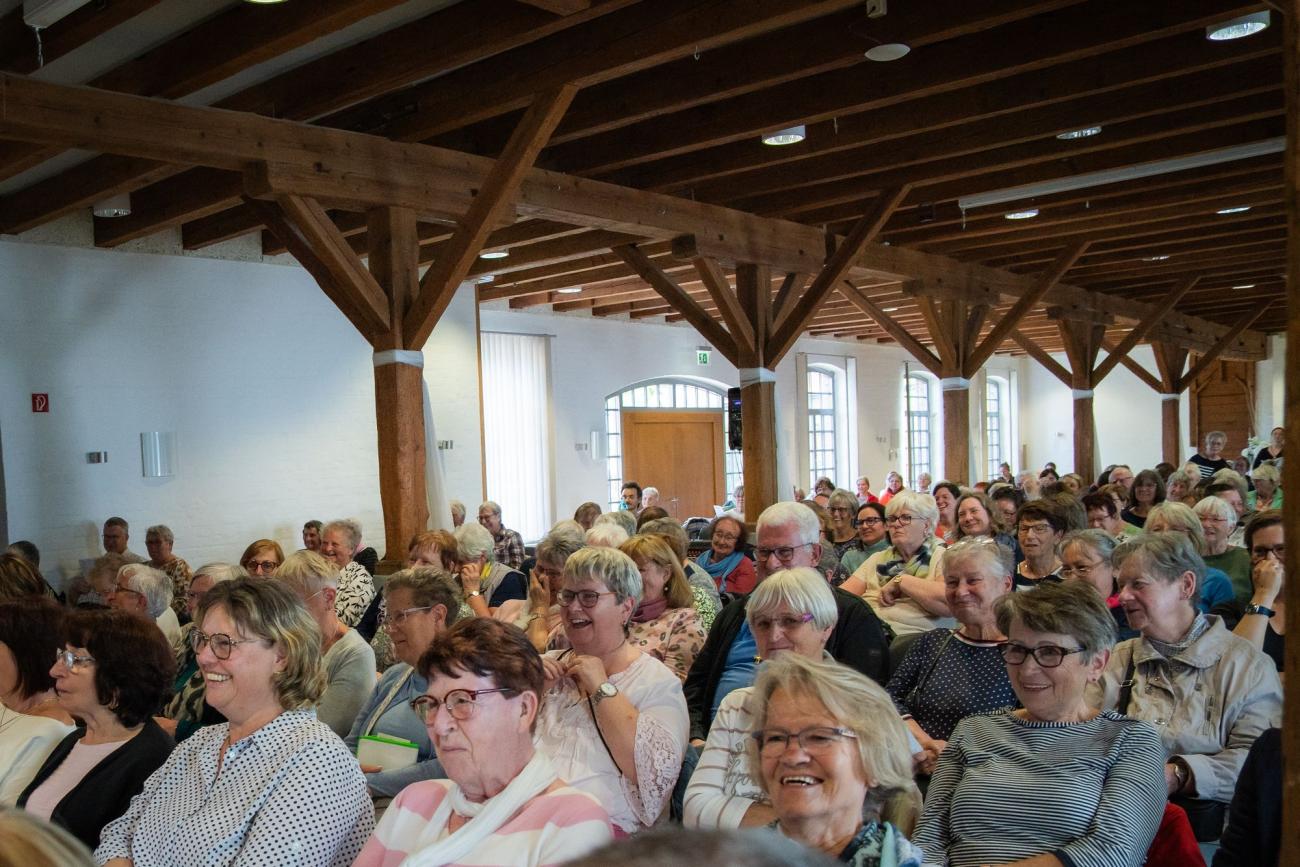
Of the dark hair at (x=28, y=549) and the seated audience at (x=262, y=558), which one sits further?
the dark hair at (x=28, y=549)

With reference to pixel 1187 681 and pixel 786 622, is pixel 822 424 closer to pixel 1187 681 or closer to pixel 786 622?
pixel 1187 681

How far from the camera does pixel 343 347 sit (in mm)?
9289

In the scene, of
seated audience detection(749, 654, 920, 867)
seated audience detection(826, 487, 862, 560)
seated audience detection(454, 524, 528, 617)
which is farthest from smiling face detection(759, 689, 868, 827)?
seated audience detection(826, 487, 862, 560)

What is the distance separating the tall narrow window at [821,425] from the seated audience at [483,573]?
41.1 ft

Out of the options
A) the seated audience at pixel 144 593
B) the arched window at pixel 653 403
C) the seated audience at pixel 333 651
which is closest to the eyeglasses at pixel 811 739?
the seated audience at pixel 333 651

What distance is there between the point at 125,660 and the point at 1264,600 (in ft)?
11.3

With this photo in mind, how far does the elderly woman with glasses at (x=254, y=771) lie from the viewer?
2229mm

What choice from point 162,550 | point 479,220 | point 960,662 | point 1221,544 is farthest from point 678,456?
point 960,662

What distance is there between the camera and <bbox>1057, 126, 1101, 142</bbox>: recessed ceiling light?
643 centimetres

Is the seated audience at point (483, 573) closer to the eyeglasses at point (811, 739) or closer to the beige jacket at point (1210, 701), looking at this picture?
the beige jacket at point (1210, 701)

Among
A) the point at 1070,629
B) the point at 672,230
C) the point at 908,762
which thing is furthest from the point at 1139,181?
the point at 908,762

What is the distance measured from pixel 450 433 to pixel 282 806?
794 centimetres

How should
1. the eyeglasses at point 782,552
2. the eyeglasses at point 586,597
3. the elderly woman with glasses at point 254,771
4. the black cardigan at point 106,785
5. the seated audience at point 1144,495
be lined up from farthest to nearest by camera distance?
the seated audience at point 1144,495 → the eyeglasses at point 782,552 → the eyeglasses at point 586,597 → the black cardigan at point 106,785 → the elderly woman with glasses at point 254,771

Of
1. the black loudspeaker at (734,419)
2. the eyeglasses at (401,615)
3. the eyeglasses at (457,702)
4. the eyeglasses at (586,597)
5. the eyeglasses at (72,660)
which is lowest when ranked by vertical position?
the eyeglasses at (401,615)
